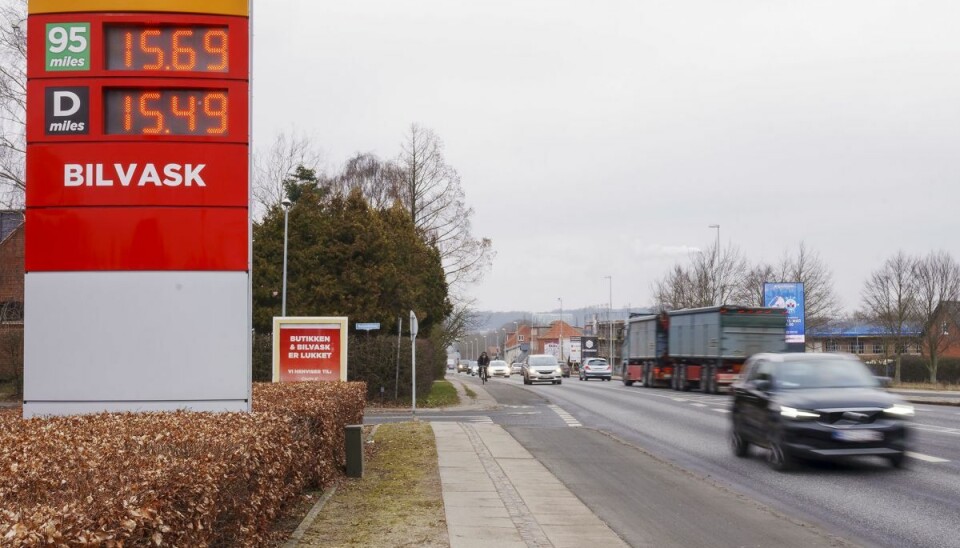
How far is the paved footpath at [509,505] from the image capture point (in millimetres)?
8961

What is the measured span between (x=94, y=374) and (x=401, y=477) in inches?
172

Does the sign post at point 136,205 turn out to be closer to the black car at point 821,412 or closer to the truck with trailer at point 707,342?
the black car at point 821,412

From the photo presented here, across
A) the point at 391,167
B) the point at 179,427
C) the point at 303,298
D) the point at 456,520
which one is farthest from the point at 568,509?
the point at 391,167

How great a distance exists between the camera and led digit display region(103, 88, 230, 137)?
10367mm

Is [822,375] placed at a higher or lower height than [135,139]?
lower

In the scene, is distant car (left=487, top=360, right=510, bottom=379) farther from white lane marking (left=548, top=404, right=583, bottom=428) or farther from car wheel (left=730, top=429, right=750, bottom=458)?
car wheel (left=730, top=429, right=750, bottom=458)

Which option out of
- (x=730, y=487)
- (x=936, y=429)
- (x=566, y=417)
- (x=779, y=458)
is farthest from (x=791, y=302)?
(x=730, y=487)

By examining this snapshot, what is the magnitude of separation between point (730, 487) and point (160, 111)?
8.11 metres

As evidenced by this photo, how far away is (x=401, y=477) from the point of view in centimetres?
1331

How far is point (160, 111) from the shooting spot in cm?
1042

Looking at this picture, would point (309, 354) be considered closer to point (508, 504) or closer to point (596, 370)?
point (508, 504)

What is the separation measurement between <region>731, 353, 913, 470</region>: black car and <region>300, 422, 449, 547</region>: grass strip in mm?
4861

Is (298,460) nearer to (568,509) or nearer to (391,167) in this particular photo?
(568,509)

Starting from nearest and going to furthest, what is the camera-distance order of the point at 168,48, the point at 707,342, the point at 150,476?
the point at 150,476 < the point at 168,48 < the point at 707,342
